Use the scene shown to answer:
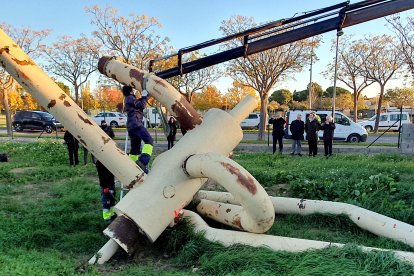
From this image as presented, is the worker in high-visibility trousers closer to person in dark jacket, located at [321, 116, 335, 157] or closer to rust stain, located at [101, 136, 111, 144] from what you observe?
rust stain, located at [101, 136, 111, 144]

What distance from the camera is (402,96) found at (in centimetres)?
5309

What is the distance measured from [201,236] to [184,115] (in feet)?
5.71

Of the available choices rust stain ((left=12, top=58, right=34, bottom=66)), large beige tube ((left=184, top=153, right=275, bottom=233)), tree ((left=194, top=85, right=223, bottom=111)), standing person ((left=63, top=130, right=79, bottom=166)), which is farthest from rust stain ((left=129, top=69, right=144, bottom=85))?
tree ((left=194, top=85, right=223, bottom=111))

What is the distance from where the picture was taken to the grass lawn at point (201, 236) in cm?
431

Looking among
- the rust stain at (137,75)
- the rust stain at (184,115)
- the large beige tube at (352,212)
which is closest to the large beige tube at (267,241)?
the large beige tube at (352,212)

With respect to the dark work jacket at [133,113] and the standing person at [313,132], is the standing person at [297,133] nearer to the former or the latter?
the standing person at [313,132]

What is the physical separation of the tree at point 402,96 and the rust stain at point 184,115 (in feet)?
169

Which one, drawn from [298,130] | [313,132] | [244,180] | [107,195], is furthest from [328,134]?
[244,180]

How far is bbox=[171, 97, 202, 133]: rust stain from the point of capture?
5945 mm

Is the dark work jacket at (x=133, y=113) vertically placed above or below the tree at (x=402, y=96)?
below

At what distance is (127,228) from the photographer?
522cm

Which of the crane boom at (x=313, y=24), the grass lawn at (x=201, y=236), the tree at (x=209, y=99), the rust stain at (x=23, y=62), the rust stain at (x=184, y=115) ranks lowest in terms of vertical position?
the grass lawn at (x=201, y=236)

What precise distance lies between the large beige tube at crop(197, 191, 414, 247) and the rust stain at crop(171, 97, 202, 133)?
1.25m

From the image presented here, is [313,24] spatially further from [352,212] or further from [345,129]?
[345,129]
